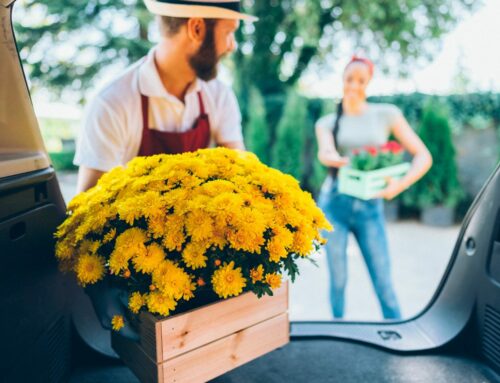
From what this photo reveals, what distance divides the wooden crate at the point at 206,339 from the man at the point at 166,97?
2.67ft

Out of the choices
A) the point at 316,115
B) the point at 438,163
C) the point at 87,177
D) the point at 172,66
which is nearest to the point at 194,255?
the point at 87,177

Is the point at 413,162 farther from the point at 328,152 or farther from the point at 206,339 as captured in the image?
the point at 206,339

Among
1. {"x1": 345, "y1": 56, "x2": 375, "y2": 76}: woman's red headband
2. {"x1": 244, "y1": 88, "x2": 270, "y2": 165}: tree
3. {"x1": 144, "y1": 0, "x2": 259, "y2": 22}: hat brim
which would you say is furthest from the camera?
{"x1": 244, "y1": 88, "x2": 270, "y2": 165}: tree

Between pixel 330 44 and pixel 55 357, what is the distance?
9363 mm

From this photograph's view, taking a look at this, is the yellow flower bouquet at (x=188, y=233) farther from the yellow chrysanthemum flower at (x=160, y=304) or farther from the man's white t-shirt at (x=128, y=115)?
the man's white t-shirt at (x=128, y=115)

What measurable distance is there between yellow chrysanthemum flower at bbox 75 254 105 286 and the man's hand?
0.06 m

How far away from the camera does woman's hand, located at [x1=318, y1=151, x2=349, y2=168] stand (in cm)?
236

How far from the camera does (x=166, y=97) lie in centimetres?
175

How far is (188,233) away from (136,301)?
0.61ft

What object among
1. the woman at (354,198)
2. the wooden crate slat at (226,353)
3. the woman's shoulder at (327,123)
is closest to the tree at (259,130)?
the woman's shoulder at (327,123)

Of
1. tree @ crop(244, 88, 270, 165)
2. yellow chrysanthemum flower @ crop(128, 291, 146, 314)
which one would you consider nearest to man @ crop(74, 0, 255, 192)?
yellow chrysanthemum flower @ crop(128, 291, 146, 314)

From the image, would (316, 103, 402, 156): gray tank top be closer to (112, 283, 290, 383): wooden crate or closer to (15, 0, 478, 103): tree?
(112, 283, 290, 383): wooden crate

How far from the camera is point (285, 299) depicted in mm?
1124

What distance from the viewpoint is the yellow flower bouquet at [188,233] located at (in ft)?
2.93
